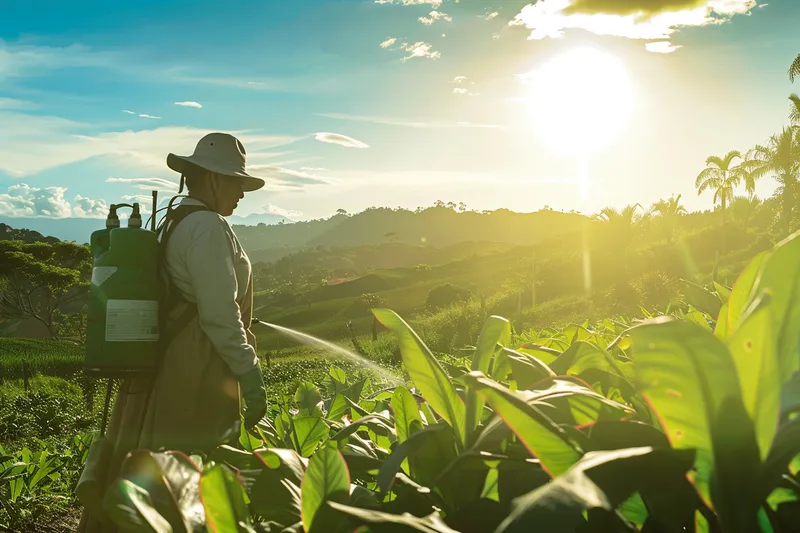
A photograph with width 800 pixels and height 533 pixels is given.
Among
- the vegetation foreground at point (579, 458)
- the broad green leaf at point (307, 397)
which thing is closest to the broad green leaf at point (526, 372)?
the vegetation foreground at point (579, 458)

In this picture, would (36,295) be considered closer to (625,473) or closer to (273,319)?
(273,319)

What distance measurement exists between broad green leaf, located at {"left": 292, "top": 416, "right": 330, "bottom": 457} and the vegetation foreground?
23cm

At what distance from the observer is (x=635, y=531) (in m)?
0.59

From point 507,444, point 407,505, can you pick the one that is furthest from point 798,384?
point 407,505

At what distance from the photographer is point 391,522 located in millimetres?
504

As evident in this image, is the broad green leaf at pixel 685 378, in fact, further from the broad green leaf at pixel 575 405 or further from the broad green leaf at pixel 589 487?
the broad green leaf at pixel 575 405

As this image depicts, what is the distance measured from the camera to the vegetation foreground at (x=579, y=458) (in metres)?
0.49

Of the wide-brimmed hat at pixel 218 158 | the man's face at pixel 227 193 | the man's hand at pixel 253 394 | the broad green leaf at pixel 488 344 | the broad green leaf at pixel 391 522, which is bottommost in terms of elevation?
the man's hand at pixel 253 394

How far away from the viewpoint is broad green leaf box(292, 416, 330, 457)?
1199mm

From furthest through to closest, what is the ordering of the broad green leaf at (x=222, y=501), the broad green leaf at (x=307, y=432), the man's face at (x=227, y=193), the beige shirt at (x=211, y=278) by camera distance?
the man's face at (x=227, y=193)
the beige shirt at (x=211, y=278)
the broad green leaf at (x=307, y=432)
the broad green leaf at (x=222, y=501)

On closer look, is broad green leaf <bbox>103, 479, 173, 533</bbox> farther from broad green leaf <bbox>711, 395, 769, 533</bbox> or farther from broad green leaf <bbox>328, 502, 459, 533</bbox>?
broad green leaf <bbox>711, 395, 769, 533</bbox>

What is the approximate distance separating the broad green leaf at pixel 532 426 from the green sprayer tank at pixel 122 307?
2828 millimetres

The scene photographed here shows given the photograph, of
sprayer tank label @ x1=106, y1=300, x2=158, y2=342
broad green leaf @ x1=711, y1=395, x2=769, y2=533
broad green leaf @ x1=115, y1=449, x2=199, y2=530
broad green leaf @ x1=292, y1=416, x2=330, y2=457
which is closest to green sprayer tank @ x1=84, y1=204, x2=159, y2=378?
sprayer tank label @ x1=106, y1=300, x2=158, y2=342

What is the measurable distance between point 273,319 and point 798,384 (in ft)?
268
